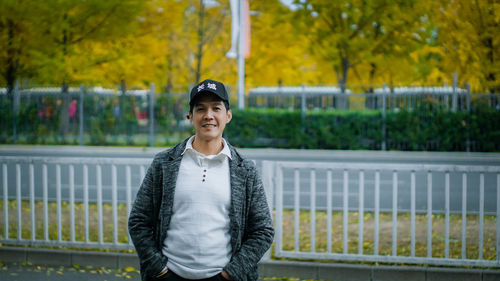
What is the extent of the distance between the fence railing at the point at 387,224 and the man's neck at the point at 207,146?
2485 mm

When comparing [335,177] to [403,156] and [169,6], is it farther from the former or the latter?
[169,6]

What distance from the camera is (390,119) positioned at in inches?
766

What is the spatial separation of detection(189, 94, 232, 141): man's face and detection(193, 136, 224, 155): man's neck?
0.02 m

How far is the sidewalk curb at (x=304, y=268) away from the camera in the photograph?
484 centimetres

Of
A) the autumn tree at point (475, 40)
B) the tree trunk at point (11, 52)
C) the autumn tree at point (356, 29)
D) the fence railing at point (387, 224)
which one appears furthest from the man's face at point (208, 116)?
the autumn tree at point (356, 29)

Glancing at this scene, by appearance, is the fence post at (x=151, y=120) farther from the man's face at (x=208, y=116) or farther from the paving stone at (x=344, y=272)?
the man's face at (x=208, y=116)

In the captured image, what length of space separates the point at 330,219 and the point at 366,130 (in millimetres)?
15236

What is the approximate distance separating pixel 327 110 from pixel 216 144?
59.1 feet

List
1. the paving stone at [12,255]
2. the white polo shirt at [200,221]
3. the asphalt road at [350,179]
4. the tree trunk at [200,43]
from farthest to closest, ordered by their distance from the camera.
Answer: the tree trunk at [200,43]
the asphalt road at [350,179]
the paving stone at [12,255]
the white polo shirt at [200,221]

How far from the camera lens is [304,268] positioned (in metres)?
5.07

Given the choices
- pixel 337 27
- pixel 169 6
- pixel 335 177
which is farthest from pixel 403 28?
pixel 169 6

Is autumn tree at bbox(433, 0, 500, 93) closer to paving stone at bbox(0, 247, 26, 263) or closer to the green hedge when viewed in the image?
paving stone at bbox(0, 247, 26, 263)

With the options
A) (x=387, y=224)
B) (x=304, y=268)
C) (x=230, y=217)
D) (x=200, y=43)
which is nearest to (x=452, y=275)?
(x=304, y=268)

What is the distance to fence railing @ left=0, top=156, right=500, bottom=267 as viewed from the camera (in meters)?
4.96
